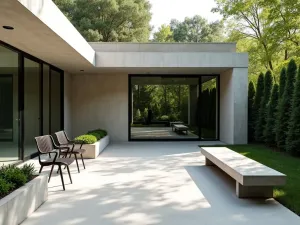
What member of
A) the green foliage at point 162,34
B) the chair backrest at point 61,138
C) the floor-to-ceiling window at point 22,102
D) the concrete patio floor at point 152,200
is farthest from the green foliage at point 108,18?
the concrete patio floor at point 152,200

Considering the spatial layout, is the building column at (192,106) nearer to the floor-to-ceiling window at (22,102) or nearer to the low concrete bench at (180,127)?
the low concrete bench at (180,127)

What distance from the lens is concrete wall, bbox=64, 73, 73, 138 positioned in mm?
11469

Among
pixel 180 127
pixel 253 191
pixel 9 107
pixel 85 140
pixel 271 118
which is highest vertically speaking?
pixel 9 107

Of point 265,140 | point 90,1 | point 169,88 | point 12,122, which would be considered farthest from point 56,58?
point 90,1

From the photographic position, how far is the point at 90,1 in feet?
78.8

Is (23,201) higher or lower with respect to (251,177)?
lower

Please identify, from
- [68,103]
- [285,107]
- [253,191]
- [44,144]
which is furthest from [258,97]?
[44,144]

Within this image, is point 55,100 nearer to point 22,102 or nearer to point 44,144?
point 22,102

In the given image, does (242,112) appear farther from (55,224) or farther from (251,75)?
(251,75)

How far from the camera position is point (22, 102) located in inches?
302

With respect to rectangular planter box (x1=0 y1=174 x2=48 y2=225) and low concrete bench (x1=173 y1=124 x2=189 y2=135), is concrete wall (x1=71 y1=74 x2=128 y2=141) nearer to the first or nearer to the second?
low concrete bench (x1=173 y1=124 x2=189 y2=135)

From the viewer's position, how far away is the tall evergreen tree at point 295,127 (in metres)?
8.41

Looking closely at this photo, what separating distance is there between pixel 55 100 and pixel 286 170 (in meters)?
7.59

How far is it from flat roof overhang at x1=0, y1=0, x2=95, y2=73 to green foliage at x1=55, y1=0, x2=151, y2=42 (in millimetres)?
15301
